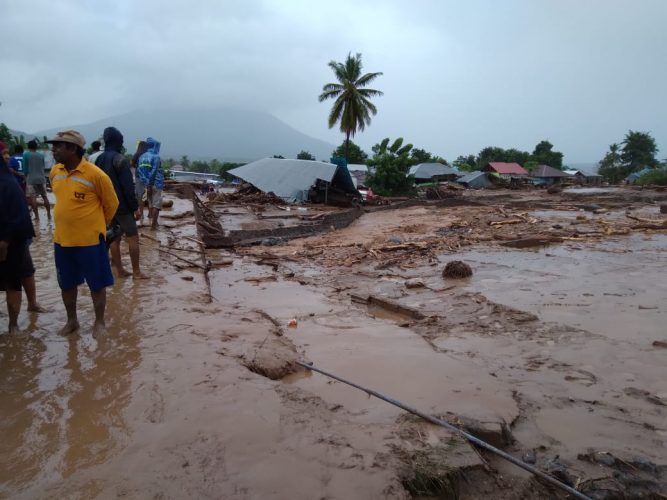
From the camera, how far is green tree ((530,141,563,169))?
203 ft

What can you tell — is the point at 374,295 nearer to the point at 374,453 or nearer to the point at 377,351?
the point at 377,351

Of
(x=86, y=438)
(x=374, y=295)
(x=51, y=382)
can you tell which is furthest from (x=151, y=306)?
(x=374, y=295)

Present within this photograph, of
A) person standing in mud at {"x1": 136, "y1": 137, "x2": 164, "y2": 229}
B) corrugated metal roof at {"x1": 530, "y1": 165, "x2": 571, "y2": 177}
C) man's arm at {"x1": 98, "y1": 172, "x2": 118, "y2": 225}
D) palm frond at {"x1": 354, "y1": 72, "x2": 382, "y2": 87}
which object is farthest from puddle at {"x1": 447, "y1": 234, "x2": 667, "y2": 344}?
corrugated metal roof at {"x1": 530, "y1": 165, "x2": 571, "y2": 177}

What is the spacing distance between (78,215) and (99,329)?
0.98 metres

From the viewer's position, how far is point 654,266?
937 cm

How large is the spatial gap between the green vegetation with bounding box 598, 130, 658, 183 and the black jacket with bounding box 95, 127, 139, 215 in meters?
63.3

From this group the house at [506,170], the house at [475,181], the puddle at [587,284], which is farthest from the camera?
the house at [506,170]

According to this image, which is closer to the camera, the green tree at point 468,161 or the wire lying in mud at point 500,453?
the wire lying in mud at point 500,453

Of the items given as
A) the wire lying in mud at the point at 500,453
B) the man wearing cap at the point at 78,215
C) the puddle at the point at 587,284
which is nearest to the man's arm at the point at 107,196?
the man wearing cap at the point at 78,215

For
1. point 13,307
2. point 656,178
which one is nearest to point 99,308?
→ point 13,307

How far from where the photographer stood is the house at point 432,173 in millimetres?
44750

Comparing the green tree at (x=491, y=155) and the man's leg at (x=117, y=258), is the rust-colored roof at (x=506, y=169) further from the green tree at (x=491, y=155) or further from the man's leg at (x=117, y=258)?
the man's leg at (x=117, y=258)

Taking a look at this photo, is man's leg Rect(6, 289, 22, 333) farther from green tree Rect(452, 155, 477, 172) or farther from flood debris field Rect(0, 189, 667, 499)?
green tree Rect(452, 155, 477, 172)

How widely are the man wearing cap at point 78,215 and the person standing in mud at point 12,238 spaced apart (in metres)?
0.27
